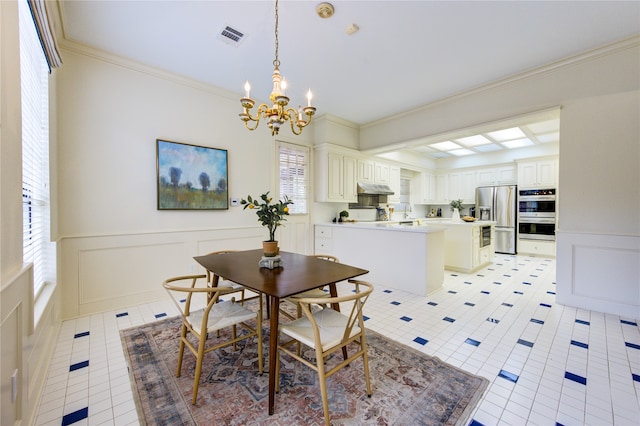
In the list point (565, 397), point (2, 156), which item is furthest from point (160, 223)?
point (565, 397)

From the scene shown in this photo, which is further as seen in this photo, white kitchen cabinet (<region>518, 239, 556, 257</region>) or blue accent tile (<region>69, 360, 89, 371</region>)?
white kitchen cabinet (<region>518, 239, 556, 257</region>)

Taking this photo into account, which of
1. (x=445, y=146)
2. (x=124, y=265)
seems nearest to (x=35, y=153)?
(x=124, y=265)

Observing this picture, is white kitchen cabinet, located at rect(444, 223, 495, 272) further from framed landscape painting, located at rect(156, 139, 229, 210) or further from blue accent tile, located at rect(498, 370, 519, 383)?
framed landscape painting, located at rect(156, 139, 229, 210)

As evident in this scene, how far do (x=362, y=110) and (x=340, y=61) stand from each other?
158cm

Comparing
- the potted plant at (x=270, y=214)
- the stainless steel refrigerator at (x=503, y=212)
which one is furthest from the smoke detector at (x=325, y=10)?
the stainless steel refrigerator at (x=503, y=212)

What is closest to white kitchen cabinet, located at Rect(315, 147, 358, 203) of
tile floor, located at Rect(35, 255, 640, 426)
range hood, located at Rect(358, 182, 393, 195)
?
range hood, located at Rect(358, 182, 393, 195)

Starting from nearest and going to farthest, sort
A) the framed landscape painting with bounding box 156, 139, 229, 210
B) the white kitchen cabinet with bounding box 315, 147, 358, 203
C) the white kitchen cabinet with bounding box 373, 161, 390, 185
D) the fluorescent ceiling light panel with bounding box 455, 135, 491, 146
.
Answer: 1. the framed landscape painting with bounding box 156, 139, 229, 210
2. the white kitchen cabinet with bounding box 315, 147, 358, 203
3. the fluorescent ceiling light panel with bounding box 455, 135, 491, 146
4. the white kitchen cabinet with bounding box 373, 161, 390, 185

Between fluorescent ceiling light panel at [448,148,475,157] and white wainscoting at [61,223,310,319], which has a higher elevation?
fluorescent ceiling light panel at [448,148,475,157]

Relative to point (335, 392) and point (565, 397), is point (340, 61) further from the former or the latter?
point (565, 397)

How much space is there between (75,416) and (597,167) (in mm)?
5126

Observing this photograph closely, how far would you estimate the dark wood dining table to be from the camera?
61.7 inches

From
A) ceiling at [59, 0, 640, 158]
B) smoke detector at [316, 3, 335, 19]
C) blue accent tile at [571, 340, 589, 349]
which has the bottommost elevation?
blue accent tile at [571, 340, 589, 349]

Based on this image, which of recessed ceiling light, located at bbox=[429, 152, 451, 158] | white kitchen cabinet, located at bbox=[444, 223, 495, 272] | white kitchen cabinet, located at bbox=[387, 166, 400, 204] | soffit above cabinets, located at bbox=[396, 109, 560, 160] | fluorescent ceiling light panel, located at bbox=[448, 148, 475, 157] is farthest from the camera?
recessed ceiling light, located at bbox=[429, 152, 451, 158]

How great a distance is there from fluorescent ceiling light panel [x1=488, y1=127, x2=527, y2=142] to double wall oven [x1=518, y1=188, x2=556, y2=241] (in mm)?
1592
